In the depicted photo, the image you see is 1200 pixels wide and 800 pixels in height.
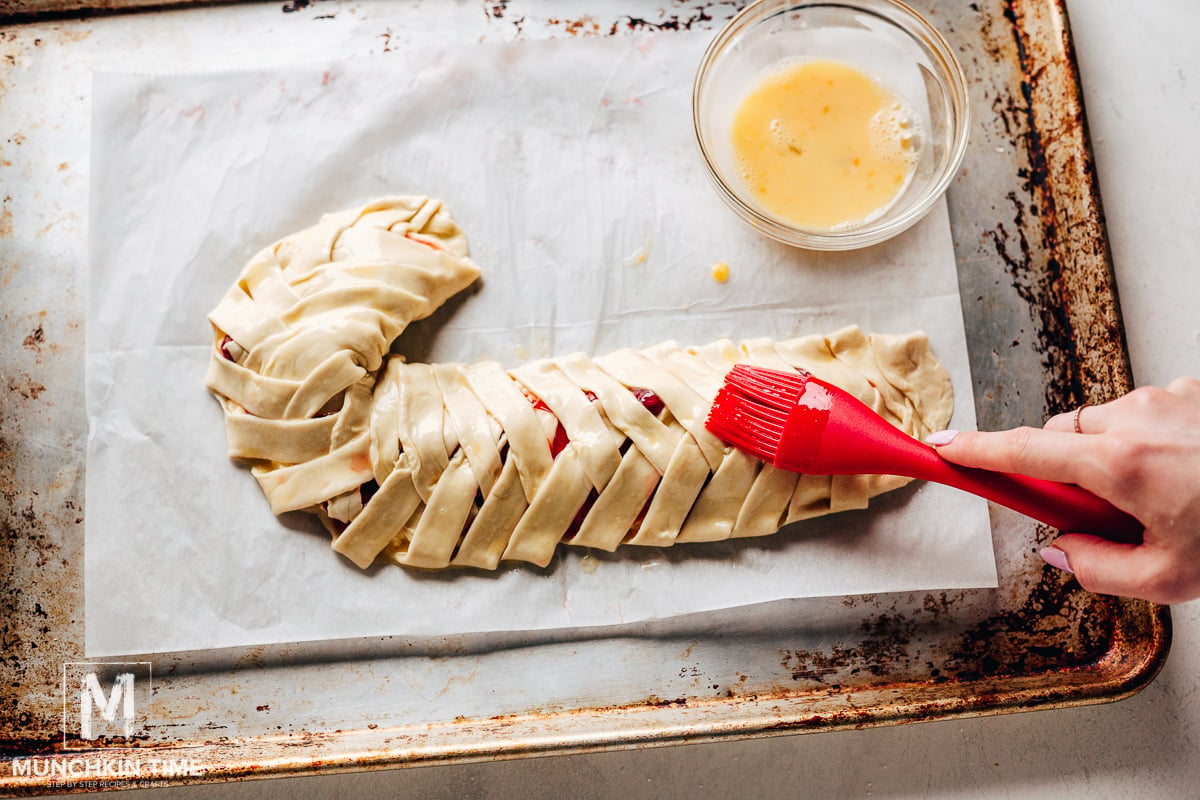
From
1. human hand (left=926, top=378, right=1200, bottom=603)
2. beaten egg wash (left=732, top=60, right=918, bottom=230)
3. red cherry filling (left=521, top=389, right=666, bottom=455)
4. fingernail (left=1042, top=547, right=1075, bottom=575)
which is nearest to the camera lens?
human hand (left=926, top=378, right=1200, bottom=603)

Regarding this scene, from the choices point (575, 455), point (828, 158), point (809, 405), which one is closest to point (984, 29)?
point (828, 158)

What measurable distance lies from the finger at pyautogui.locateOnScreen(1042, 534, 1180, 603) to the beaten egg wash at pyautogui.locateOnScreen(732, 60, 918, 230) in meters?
0.93

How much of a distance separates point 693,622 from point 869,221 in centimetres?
111

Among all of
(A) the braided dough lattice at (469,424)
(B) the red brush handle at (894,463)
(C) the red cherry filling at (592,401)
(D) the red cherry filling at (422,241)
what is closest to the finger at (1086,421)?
(B) the red brush handle at (894,463)

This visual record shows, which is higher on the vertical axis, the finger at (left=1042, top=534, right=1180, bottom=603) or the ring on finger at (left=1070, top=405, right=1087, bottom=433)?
the ring on finger at (left=1070, top=405, right=1087, bottom=433)

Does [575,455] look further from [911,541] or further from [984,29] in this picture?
[984,29]

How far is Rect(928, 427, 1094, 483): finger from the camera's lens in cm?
160

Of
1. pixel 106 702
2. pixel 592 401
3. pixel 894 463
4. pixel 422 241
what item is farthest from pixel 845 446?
pixel 106 702

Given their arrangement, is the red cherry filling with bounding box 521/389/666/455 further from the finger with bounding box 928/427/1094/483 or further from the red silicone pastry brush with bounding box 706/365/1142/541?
the finger with bounding box 928/427/1094/483

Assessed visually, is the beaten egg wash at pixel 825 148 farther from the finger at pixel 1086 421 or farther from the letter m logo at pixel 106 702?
the letter m logo at pixel 106 702

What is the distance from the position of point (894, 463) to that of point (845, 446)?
0.36ft

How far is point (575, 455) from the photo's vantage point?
1.89 meters

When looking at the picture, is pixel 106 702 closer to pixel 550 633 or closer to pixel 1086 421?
pixel 550 633

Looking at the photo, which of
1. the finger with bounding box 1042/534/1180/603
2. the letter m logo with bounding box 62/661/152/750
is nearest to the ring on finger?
the finger with bounding box 1042/534/1180/603
